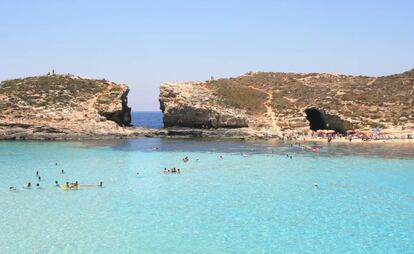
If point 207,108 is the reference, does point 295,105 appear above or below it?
above

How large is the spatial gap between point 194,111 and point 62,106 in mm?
29232

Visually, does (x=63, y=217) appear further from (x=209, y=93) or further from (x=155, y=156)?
(x=209, y=93)

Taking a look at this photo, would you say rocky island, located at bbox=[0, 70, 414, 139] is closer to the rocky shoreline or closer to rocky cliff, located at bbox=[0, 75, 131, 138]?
rocky cliff, located at bbox=[0, 75, 131, 138]

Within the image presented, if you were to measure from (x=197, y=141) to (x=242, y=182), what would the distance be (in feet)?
145

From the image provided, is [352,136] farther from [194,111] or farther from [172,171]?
[172,171]

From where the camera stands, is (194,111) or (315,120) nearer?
(194,111)

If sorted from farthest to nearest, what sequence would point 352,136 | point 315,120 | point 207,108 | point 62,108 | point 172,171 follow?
point 315,120
point 207,108
point 62,108
point 352,136
point 172,171

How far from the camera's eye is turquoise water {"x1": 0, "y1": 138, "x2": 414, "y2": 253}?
89.3 feet

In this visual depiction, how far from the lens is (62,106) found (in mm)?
100625

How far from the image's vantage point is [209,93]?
11269 centimetres

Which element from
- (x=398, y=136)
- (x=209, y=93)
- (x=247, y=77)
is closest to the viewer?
(x=398, y=136)

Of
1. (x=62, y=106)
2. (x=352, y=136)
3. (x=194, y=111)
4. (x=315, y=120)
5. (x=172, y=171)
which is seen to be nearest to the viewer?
(x=172, y=171)

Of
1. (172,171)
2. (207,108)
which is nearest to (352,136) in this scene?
(207,108)

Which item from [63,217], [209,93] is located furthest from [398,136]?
[63,217]
